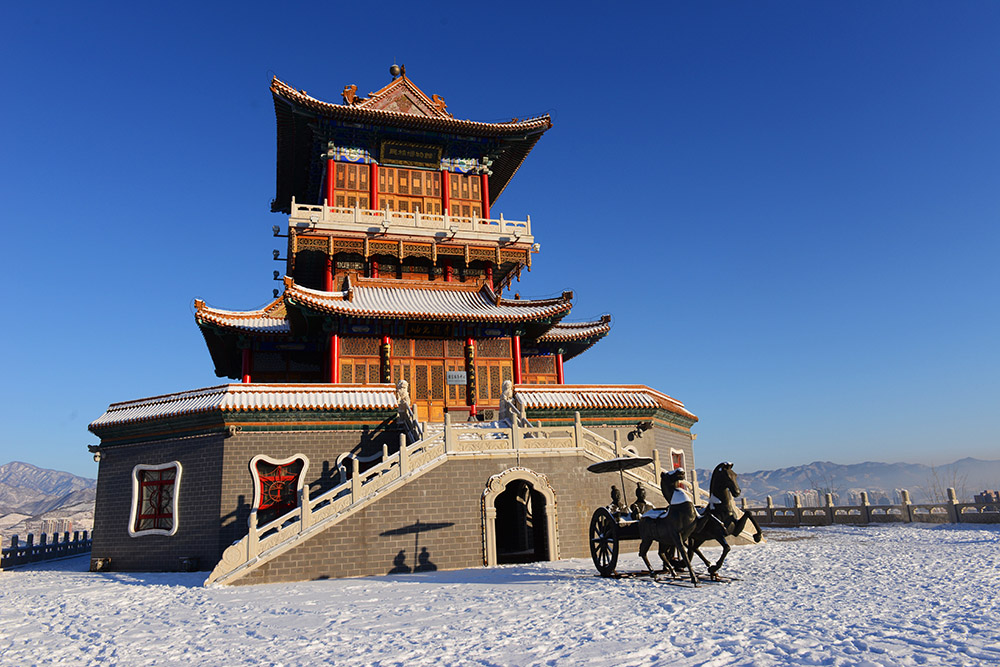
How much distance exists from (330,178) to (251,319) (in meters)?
6.91

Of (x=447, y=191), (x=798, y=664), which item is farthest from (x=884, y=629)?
(x=447, y=191)

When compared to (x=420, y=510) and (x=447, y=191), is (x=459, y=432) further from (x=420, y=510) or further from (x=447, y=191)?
(x=447, y=191)

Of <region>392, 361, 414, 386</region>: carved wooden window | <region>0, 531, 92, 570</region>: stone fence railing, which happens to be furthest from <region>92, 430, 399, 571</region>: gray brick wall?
<region>0, 531, 92, 570</region>: stone fence railing

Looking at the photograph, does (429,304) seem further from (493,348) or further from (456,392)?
(456,392)

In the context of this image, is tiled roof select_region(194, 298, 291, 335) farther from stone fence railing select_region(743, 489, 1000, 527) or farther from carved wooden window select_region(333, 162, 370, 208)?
stone fence railing select_region(743, 489, 1000, 527)

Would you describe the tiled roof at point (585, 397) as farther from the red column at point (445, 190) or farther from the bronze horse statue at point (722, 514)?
the red column at point (445, 190)

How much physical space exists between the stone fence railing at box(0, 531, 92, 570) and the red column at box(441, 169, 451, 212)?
20827 mm

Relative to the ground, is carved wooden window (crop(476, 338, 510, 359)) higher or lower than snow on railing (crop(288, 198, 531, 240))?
lower

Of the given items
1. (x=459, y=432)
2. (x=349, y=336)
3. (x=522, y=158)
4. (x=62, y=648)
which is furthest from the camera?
(x=522, y=158)

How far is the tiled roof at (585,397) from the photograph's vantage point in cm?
2206

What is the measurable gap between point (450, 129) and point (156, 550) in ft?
64.7

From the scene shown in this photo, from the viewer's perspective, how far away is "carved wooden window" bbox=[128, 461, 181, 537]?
19328mm

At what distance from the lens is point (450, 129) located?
29.0 metres

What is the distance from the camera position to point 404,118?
1110 inches
